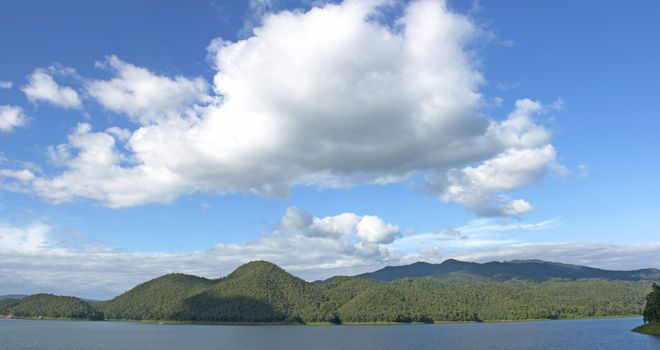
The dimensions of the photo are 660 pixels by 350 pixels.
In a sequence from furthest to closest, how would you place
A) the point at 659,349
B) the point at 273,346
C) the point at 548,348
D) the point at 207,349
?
the point at 273,346, the point at 207,349, the point at 548,348, the point at 659,349

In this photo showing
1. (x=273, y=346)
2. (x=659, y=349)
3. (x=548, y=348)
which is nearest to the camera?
(x=659, y=349)

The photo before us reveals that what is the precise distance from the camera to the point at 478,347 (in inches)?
6949

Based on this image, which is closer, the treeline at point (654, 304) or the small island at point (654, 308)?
the treeline at point (654, 304)

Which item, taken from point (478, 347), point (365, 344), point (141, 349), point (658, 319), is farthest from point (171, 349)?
point (658, 319)

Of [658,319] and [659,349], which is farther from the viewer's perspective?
[658,319]

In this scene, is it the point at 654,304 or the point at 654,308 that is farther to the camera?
the point at 654,308

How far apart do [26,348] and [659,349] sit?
19368 centimetres

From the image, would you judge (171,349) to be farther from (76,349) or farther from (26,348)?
(26,348)

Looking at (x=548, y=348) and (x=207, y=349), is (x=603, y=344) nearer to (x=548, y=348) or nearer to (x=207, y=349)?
(x=548, y=348)

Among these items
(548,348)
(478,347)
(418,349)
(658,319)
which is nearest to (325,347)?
(418,349)

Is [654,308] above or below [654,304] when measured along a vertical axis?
below

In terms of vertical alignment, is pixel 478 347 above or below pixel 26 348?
below

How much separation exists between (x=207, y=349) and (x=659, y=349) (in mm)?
136424

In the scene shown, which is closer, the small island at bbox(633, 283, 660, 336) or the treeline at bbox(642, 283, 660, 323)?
the treeline at bbox(642, 283, 660, 323)
